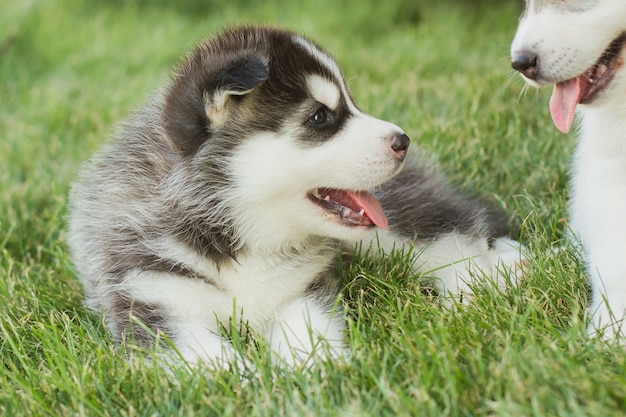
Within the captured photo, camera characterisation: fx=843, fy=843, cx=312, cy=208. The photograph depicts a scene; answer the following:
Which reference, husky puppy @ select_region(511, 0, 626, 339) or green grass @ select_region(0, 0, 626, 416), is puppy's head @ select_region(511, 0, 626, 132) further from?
green grass @ select_region(0, 0, 626, 416)

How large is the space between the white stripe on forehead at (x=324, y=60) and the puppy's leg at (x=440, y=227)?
650mm

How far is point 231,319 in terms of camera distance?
10.1 ft

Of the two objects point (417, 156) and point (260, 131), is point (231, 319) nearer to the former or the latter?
point (260, 131)

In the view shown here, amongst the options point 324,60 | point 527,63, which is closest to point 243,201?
point 324,60

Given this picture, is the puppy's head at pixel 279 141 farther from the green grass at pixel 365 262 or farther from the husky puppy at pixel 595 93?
the husky puppy at pixel 595 93

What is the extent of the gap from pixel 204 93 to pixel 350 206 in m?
0.71

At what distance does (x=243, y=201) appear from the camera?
312 centimetres

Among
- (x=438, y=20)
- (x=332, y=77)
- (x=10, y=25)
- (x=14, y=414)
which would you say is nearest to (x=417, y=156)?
(x=332, y=77)

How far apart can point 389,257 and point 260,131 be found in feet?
2.74

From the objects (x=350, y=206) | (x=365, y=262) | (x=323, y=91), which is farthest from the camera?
(x=365, y=262)

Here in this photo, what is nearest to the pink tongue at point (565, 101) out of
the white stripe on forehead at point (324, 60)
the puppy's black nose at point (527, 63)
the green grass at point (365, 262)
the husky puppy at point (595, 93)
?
the husky puppy at point (595, 93)

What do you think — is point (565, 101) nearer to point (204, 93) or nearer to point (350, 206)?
point (350, 206)

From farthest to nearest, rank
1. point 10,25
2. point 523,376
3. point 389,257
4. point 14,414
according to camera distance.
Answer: point 10,25 → point 389,257 → point 14,414 → point 523,376

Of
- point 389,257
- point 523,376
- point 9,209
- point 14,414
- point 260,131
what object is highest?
point 260,131
